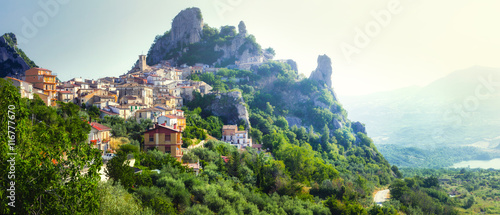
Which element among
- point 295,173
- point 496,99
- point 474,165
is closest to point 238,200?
point 295,173

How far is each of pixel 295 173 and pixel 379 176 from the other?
29090 millimetres

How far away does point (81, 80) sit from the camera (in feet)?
181

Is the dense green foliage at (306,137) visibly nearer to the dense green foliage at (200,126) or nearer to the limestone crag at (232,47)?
the dense green foliage at (200,126)

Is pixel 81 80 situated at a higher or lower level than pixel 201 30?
lower

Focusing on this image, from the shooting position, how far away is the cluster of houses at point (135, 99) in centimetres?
3216

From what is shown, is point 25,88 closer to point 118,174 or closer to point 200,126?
point 200,126

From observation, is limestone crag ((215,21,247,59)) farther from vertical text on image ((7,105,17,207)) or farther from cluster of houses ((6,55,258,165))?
vertical text on image ((7,105,17,207))

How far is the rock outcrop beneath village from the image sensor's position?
198 ft

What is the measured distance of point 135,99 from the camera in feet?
159

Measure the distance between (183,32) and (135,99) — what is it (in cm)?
5834

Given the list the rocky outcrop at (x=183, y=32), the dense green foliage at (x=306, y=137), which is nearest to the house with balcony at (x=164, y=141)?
the dense green foliage at (x=306, y=137)

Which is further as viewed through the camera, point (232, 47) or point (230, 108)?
point (232, 47)

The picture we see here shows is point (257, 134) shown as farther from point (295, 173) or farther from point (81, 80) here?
point (81, 80)

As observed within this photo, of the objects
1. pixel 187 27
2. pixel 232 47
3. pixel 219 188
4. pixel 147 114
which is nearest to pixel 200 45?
pixel 187 27
